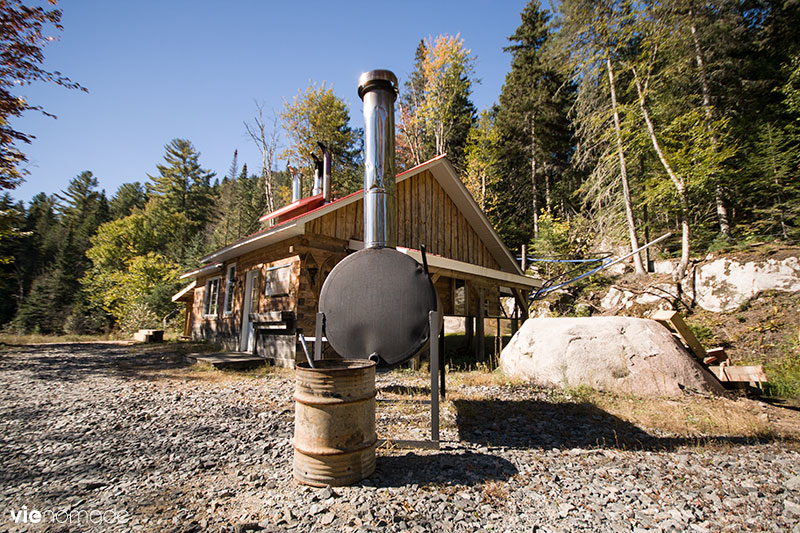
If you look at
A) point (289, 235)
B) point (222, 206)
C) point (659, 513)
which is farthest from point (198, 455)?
point (222, 206)

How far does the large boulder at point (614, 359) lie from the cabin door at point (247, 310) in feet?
24.0

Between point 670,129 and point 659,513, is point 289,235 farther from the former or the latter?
point 670,129

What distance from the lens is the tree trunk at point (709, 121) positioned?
10.1 m

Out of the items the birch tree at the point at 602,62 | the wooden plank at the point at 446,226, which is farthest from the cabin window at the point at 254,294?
the birch tree at the point at 602,62

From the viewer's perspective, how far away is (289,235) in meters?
7.49

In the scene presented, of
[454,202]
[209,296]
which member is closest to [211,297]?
[209,296]

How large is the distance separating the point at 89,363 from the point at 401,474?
945cm

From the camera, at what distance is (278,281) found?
8.10 m

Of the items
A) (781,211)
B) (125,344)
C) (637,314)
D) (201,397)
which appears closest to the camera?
(201,397)

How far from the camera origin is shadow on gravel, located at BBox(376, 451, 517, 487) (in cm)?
249

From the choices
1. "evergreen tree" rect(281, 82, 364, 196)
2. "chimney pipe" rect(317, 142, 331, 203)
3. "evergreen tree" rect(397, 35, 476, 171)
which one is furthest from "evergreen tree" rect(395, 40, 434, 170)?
"chimney pipe" rect(317, 142, 331, 203)

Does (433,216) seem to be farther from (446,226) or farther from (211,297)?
(211,297)

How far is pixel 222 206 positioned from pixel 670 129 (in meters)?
34.7

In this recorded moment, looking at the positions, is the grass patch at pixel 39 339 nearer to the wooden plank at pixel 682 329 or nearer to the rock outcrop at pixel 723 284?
the wooden plank at pixel 682 329
